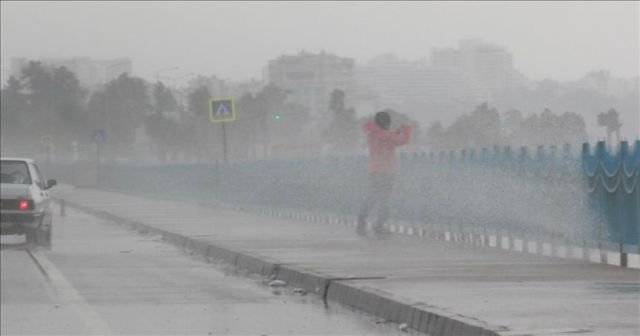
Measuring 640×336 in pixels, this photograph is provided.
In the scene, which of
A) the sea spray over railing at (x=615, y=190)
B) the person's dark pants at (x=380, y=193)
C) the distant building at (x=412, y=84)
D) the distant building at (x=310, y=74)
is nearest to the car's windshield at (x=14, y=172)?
the person's dark pants at (x=380, y=193)

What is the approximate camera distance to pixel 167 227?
31031mm

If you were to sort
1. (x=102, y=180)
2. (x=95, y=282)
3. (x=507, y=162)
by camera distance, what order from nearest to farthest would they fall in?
(x=95, y=282)
(x=507, y=162)
(x=102, y=180)

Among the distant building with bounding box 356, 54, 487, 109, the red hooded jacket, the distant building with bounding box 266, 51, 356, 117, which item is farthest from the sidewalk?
the distant building with bounding box 266, 51, 356, 117

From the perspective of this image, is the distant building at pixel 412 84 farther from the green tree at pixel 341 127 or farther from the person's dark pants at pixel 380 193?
the person's dark pants at pixel 380 193

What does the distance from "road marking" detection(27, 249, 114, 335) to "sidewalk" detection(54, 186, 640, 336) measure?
235 cm

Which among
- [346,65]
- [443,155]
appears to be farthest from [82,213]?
[346,65]

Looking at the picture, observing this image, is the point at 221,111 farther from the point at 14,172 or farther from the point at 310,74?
the point at 310,74

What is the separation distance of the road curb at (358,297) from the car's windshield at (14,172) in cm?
466

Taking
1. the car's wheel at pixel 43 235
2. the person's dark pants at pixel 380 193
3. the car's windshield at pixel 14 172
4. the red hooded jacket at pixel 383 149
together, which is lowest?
the car's wheel at pixel 43 235

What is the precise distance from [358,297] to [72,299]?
2.82 meters

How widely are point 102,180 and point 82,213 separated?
116ft

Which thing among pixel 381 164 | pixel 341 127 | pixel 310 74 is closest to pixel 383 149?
pixel 381 164

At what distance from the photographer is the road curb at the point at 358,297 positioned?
38.6ft

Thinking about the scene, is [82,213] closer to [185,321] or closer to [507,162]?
[507,162]
